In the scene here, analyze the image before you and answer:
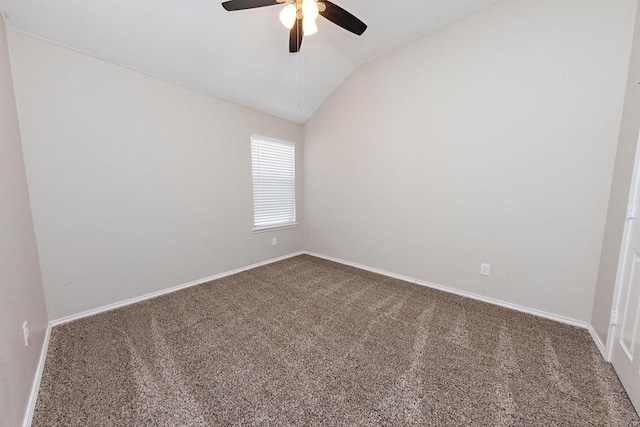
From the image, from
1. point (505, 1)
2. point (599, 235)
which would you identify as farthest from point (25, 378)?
point (505, 1)

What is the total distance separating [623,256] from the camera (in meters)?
1.47

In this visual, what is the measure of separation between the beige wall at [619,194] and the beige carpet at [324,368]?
33 cm

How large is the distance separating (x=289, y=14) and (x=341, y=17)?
1.26 feet

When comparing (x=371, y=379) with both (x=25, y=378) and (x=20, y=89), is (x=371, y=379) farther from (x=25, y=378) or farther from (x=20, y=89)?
(x=20, y=89)

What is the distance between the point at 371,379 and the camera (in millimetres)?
1389

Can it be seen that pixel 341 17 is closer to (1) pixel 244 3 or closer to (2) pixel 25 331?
(1) pixel 244 3

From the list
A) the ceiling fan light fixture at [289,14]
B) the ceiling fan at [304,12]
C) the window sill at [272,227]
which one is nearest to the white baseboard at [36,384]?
the window sill at [272,227]

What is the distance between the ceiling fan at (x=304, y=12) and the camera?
1546mm

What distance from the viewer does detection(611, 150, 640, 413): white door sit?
124cm

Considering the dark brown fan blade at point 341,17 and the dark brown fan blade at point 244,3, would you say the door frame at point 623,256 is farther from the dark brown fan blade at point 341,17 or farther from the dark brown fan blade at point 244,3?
the dark brown fan blade at point 244,3

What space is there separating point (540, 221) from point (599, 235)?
354 millimetres

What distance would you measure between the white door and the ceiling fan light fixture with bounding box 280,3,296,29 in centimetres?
241

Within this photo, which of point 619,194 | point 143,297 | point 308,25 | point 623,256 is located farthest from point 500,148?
point 143,297

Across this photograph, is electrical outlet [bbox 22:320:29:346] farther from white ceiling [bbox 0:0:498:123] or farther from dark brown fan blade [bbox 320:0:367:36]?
dark brown fan blade [bbox 320:0:367:36]
